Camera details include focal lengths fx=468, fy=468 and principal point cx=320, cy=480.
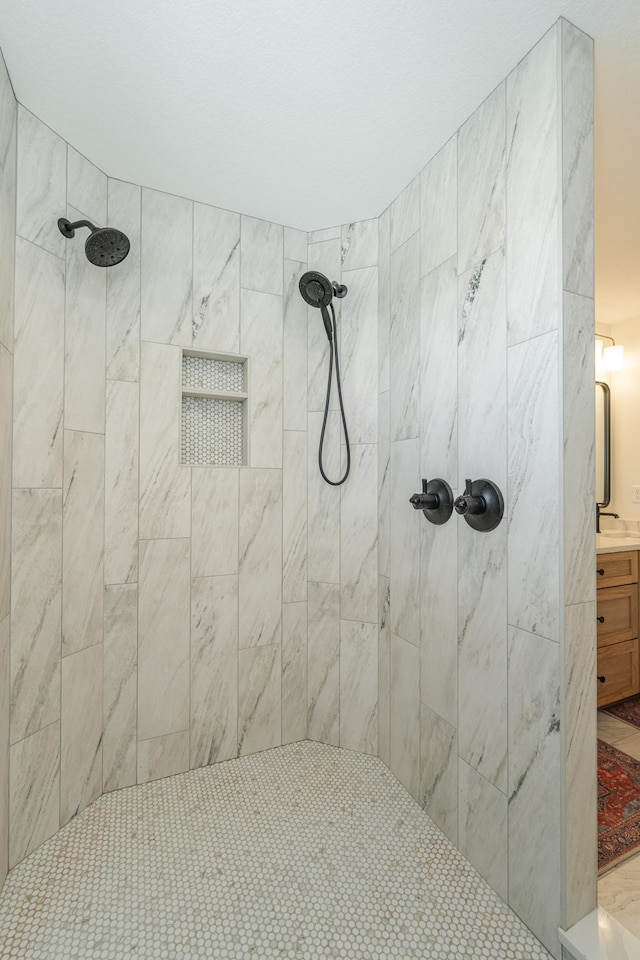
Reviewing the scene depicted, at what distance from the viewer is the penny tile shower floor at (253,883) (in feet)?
4.15

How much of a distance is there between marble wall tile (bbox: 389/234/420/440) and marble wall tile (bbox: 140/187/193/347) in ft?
2.90

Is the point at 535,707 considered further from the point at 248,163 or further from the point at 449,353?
the point at 248,163

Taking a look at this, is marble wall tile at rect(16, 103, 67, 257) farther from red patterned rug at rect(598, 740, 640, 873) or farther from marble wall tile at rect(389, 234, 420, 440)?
red patterned rug at rect(598, 740, 640, 873)

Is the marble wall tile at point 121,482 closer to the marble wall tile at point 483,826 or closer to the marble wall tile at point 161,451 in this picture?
the marble wall tile at point 161,451

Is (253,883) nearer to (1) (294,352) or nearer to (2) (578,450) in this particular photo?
(2) (578,450)

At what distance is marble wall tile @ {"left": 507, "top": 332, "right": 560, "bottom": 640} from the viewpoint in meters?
1.23

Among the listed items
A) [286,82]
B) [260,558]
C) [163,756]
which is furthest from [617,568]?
[286,82]

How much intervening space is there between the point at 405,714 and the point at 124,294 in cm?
205

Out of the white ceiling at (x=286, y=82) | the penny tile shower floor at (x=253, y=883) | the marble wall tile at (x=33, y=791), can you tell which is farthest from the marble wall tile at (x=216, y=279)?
the penny tile shower floor at (x=253, y=883)


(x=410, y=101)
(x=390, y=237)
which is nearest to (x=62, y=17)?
(x=410, y=101)

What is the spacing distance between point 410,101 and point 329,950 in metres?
2.48

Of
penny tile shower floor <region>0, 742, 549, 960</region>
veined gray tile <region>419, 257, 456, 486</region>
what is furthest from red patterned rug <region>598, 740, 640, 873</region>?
veined gray tile <region>419, 257, 456, 486</region>

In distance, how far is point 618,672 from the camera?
8.78 feet

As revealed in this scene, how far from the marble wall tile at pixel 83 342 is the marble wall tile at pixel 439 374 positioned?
4.13 feet
